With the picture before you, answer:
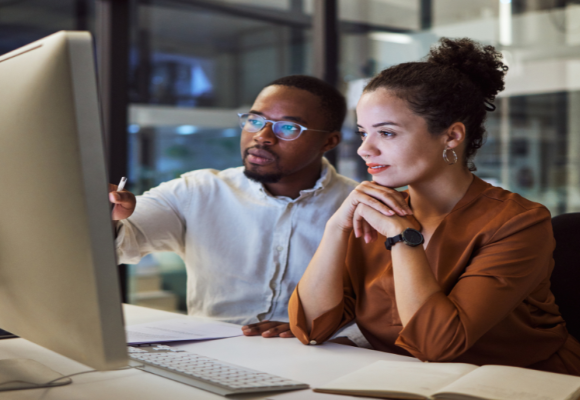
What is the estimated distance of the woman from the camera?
1205mm

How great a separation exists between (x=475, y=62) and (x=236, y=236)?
3.13ft

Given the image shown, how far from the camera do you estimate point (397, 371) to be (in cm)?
100

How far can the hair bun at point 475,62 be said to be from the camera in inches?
56.3

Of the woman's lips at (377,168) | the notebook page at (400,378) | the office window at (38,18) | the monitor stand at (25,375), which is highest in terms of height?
the office window at (38,18)

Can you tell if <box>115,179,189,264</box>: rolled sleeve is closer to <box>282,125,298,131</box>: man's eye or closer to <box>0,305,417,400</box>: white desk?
<box>282,125,298,131</box>: man's eye

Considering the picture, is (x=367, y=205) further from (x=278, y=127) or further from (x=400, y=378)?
(x=278, y=127)

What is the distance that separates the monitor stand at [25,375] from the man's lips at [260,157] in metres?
1.00

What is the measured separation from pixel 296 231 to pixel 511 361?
0.80 metres

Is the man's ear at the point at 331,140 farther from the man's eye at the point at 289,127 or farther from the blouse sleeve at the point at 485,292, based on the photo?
the blouse sleeve at the point at 485,292

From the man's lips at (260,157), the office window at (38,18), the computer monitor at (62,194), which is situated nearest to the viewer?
the computer monitor at (62,194)

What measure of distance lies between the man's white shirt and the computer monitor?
1.00 meters

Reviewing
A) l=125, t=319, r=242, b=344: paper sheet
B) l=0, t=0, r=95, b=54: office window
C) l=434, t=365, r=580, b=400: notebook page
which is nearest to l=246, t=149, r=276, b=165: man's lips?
l=125, t=319, r=242, b=344: paper sheet

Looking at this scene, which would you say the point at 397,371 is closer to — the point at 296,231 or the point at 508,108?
the point at 296,231

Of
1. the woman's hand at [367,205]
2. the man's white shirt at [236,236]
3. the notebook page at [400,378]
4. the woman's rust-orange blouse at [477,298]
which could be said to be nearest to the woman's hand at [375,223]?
the woman's hand at [367,205]
